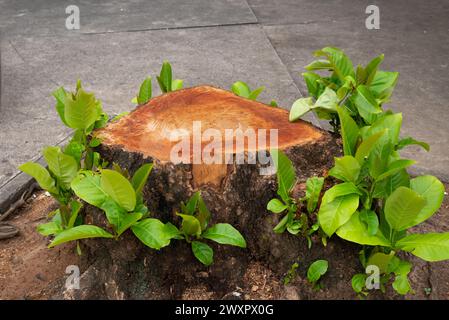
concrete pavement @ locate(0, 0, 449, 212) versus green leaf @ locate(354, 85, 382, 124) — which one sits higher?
green leaf @ locate(354, 85, 382, 124)

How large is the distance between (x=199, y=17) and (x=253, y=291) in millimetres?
4699

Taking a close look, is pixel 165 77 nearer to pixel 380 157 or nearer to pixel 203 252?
pixel 203 252

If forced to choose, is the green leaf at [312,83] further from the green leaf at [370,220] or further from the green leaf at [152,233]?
the green leaf at [152,233]

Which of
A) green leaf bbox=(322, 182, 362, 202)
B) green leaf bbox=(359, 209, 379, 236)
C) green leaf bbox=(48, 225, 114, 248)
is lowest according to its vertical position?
green leaf bbox=(359, 209, 379, 236)

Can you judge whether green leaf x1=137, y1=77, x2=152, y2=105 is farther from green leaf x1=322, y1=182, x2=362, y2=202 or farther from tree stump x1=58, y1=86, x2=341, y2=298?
green leaf x1=322, y1=182, x2=362, y2=202

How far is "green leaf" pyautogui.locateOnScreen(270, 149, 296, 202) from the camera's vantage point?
2.36 meters

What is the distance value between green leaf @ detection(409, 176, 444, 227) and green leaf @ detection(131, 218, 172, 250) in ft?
3.07

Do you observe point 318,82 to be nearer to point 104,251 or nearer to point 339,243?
point 339,243

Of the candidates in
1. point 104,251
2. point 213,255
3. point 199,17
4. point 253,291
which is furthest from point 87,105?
point 199,17

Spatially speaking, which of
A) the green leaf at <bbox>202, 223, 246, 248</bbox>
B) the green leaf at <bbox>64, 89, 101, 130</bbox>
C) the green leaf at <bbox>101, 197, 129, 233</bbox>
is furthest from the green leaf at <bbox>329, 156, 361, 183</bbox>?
the green leaf at <bbox>64, 89, 101, 130</bbox>

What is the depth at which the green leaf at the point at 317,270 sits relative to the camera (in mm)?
2369

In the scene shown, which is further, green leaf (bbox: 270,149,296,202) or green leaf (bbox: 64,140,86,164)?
green leaf (bbox: 64,140,86,164)

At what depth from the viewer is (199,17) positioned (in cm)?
669

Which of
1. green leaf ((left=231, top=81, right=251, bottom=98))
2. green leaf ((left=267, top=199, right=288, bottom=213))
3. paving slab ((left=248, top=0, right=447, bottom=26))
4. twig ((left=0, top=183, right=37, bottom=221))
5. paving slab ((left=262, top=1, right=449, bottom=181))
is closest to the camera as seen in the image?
green leaf ((left=267, top=199, right=288, bottom=213))
